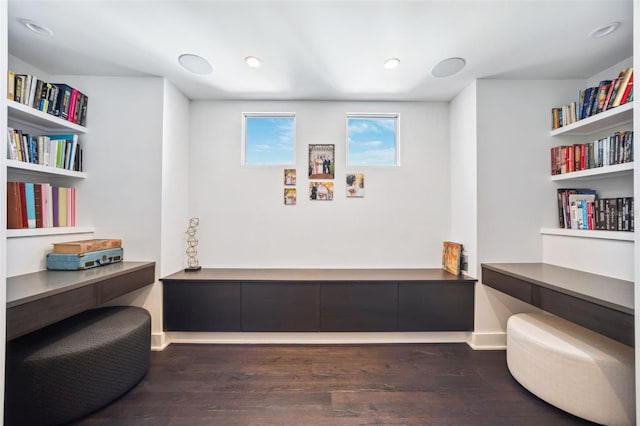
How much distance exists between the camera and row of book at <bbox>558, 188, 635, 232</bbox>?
1.88 m

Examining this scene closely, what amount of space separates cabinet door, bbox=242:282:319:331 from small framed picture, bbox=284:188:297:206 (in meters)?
0.89

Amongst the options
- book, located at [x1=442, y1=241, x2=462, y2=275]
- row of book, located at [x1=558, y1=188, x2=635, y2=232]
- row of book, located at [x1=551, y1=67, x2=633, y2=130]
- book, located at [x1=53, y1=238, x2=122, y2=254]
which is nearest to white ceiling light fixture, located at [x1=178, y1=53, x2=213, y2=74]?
book, located at [x1=53, y1=238, x2=122, y2=254]

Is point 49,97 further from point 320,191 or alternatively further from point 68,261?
point 320,191

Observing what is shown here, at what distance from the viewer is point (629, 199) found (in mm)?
A: 1867

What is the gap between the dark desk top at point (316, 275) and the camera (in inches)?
95.2

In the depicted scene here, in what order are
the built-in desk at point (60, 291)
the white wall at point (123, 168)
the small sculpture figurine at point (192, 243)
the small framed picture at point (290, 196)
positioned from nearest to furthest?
the built-in desk at point (60, 291), the white wall at point (123, 168), the small sculpture figurine at point (192, 243), the small framed picture at point (290, 196)

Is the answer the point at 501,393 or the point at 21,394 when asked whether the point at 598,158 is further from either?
the point at 21,394

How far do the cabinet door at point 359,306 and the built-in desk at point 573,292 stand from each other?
3.01 ft

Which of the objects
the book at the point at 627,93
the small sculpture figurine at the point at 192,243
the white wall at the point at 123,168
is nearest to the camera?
the book at the point at 627,93

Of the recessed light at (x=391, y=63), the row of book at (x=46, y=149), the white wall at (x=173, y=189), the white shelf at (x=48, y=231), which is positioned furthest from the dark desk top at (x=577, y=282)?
the row of book at (x=46, y=149)

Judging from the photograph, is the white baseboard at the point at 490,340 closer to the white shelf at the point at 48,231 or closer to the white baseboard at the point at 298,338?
the white baseboard at the point at 298,338

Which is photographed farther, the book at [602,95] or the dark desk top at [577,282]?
the book at [602,95]

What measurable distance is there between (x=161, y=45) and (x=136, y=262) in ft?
6.09

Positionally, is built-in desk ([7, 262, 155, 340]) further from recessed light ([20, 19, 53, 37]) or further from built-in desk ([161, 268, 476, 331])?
recessed light ([20, 19, 53, 37])
